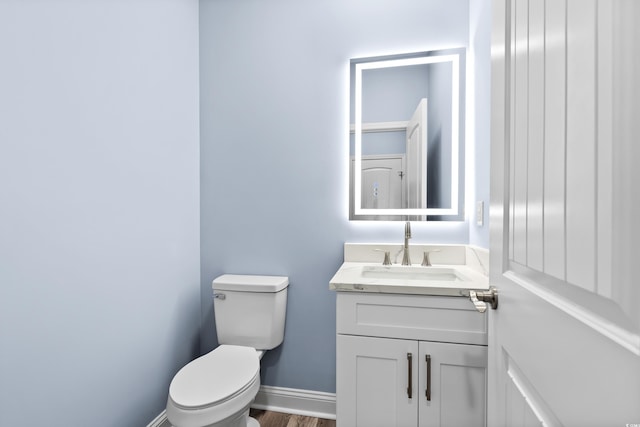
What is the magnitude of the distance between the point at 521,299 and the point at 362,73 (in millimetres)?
1516

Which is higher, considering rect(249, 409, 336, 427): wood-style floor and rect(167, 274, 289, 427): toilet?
rect(167, 274, 289, 427): toilet

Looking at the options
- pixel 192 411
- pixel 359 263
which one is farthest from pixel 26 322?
pixel 359 263

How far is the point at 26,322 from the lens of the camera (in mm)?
997

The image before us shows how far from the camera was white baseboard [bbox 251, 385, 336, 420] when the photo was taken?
5.73 feet

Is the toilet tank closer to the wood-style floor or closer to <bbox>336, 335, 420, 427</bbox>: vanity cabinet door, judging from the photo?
the wood-style floor

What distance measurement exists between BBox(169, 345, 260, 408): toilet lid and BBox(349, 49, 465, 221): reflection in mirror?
918mm

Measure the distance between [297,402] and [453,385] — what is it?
975mm

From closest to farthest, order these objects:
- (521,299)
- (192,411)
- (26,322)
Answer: (521,299), (26,322), (192,411)

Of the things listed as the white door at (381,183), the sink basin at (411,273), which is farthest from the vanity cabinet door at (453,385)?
the white door at (381,183)

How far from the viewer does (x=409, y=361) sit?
1201 millimetres

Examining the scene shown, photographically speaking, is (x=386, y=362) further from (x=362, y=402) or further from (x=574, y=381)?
(x=574, y=381)

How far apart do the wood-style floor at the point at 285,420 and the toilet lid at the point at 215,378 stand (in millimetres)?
466

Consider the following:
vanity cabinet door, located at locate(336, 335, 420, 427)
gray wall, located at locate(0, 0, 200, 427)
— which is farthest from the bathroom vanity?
gray wall, located at locate(0, 0, 200, 427)

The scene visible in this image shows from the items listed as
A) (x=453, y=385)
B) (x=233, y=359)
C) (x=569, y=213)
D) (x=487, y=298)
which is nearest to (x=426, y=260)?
(x=453, y=385)
